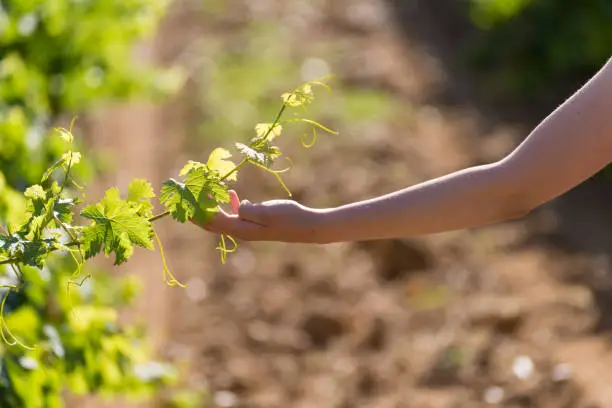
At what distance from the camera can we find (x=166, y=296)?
20.2 ft

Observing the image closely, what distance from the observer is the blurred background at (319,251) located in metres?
3.68

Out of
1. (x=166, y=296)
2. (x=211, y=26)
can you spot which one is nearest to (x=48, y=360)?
(x=166, y=296)

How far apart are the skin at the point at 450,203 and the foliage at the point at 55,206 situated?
0.24 metres

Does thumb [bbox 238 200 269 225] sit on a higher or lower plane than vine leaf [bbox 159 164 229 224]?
higher

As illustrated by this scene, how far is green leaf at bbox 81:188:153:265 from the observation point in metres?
2.03

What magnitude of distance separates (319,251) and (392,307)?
0.79 meters

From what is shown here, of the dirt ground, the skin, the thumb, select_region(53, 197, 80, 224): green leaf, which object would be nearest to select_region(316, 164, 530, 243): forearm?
the skin

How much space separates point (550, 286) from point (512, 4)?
326 centimetres

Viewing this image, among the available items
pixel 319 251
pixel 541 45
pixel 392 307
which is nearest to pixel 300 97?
pixel 392 307

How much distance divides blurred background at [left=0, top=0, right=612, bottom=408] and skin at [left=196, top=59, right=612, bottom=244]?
0.51m

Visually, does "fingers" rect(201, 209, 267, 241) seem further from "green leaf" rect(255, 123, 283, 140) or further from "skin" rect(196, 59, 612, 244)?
"green leaf" rect(255, 123, 283, 140)

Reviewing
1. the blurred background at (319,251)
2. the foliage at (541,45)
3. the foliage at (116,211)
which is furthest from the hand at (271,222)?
the foliage at (541,45)

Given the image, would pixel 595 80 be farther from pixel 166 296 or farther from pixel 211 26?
pixel 211 26

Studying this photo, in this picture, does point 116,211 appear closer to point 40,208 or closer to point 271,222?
point 40,208
